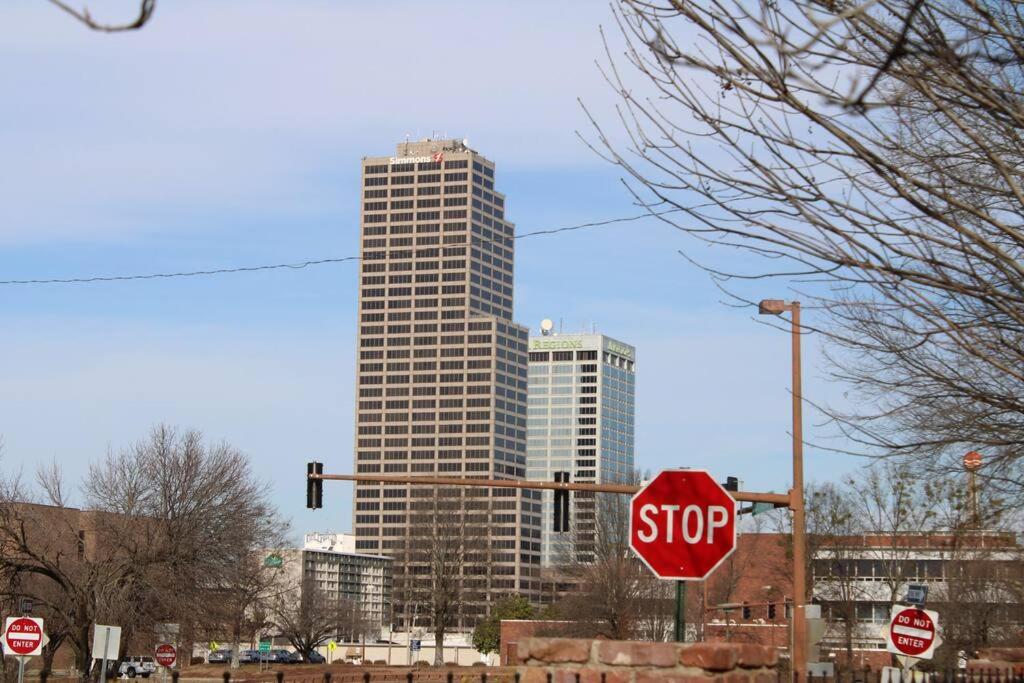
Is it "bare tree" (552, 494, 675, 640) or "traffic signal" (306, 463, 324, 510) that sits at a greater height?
"traffic signal" (306, 463, 324, 510)

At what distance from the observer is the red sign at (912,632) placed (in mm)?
19953

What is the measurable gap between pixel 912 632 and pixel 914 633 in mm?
31

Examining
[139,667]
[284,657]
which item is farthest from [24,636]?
[284,657]

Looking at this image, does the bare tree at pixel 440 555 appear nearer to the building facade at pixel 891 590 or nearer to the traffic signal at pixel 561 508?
the building facade at pixel 891 590

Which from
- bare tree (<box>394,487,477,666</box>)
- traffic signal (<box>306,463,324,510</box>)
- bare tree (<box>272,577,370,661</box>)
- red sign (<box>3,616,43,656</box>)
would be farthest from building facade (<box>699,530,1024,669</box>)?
bare tree (<box>272,577,370,661</box>)

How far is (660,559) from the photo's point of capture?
9.93 m

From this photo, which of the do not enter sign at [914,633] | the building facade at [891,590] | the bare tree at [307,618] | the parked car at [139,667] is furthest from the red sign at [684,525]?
the bare tree at [307,618]

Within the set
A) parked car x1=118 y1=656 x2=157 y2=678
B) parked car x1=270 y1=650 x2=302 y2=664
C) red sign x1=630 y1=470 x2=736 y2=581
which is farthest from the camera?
parked car x1=270 y1=650 x2=302 y2=664

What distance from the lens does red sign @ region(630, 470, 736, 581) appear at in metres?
9.93

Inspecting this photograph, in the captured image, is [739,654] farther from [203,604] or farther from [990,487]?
[203,604]

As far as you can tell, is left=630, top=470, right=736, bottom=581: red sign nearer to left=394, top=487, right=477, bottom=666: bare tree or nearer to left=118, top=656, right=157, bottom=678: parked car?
left=118, top=656, right=157, bottom=678: parked car

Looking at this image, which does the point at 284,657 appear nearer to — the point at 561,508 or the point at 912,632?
the point at 561,508

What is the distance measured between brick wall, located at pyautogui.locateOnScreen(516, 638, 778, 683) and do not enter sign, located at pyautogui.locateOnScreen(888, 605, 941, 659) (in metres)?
12.5

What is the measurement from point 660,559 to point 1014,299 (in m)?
3.34
